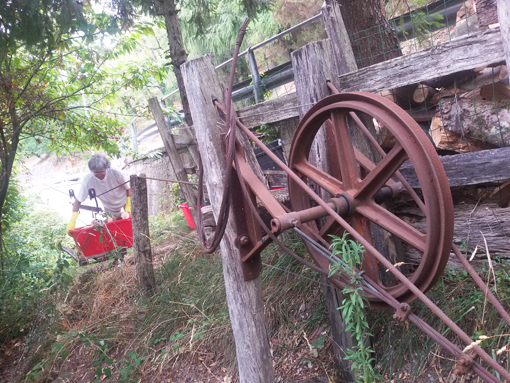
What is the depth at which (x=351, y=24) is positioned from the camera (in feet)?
14.0

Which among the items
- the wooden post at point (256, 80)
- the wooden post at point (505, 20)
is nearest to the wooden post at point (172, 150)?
the wooden post at point (256, 80)

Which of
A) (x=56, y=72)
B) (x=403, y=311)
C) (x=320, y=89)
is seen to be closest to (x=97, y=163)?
(x=56, y=72)

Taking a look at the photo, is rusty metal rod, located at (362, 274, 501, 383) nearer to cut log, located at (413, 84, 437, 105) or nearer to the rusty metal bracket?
the rusty metal bracket

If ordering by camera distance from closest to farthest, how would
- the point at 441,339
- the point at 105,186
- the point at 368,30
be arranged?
the point at 441,339 → the point at 368,30 → the point at 105,186

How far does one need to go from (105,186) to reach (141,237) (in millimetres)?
1994

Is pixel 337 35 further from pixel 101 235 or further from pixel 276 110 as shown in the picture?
pixel 101 235

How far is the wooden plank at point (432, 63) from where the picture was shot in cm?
223

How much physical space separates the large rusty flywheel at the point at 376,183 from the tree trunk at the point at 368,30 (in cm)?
159

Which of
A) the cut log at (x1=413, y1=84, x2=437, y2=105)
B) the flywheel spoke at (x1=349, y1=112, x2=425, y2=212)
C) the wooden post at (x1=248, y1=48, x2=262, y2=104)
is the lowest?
the flywheel spoke at (x1=349, y1=112, x2=425, y2=212)

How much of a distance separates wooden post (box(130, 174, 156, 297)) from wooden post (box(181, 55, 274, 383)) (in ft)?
6.34

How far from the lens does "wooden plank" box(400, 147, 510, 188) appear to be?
230 centimetres

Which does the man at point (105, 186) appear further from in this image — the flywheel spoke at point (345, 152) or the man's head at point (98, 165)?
the flywheel spoke at point (345, 152)

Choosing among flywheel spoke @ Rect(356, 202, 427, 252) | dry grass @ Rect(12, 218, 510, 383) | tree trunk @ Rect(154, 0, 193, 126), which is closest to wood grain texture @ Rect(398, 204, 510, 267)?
dry grass @ Rect(12, 218, 510, 383)

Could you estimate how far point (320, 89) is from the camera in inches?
101
